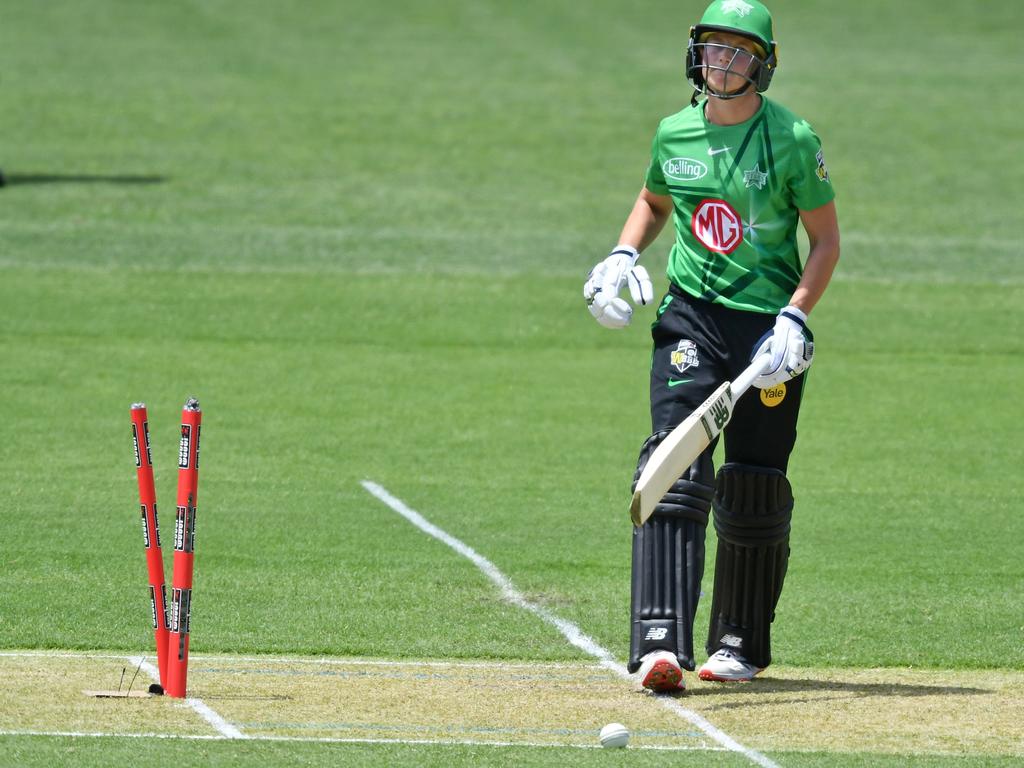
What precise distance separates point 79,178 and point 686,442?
17.5m

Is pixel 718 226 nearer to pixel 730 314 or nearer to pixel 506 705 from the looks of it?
pixel 730 314

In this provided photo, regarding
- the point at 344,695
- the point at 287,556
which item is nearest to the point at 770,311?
the point at 344,695

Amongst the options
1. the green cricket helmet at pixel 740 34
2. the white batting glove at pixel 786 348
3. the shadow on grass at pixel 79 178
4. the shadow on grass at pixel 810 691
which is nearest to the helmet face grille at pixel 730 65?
the green cricket helmet at pixel 740 34

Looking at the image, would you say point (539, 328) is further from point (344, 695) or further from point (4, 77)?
point (4, 77)

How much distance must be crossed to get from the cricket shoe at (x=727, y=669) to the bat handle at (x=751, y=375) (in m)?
1.13

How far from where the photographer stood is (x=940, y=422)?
13273 millimetres

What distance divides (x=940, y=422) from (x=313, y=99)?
17.1 meters

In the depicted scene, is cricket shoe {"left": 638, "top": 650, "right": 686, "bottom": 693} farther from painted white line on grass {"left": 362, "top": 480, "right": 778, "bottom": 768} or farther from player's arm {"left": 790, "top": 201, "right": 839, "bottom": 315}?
player's arm {"left": 790, "top": 201, "right": 839, "bottom": 315}

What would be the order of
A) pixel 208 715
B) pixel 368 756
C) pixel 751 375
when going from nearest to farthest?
1. pixel 368 756
2. pixel 208 715
3. pixel 751 375

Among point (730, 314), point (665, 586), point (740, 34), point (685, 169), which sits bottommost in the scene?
point (665, 586)

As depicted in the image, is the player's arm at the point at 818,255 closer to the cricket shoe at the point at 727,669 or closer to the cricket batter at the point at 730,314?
the cricket batter at the point at 730,314

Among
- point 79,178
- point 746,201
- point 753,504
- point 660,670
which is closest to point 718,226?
point 746,201

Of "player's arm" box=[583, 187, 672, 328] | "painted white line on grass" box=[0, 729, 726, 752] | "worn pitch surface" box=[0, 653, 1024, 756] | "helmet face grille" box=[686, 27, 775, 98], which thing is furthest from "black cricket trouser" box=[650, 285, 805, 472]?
"painted white line on grass" box=[0, 729, 726, 752]

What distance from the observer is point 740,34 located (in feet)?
23.3
